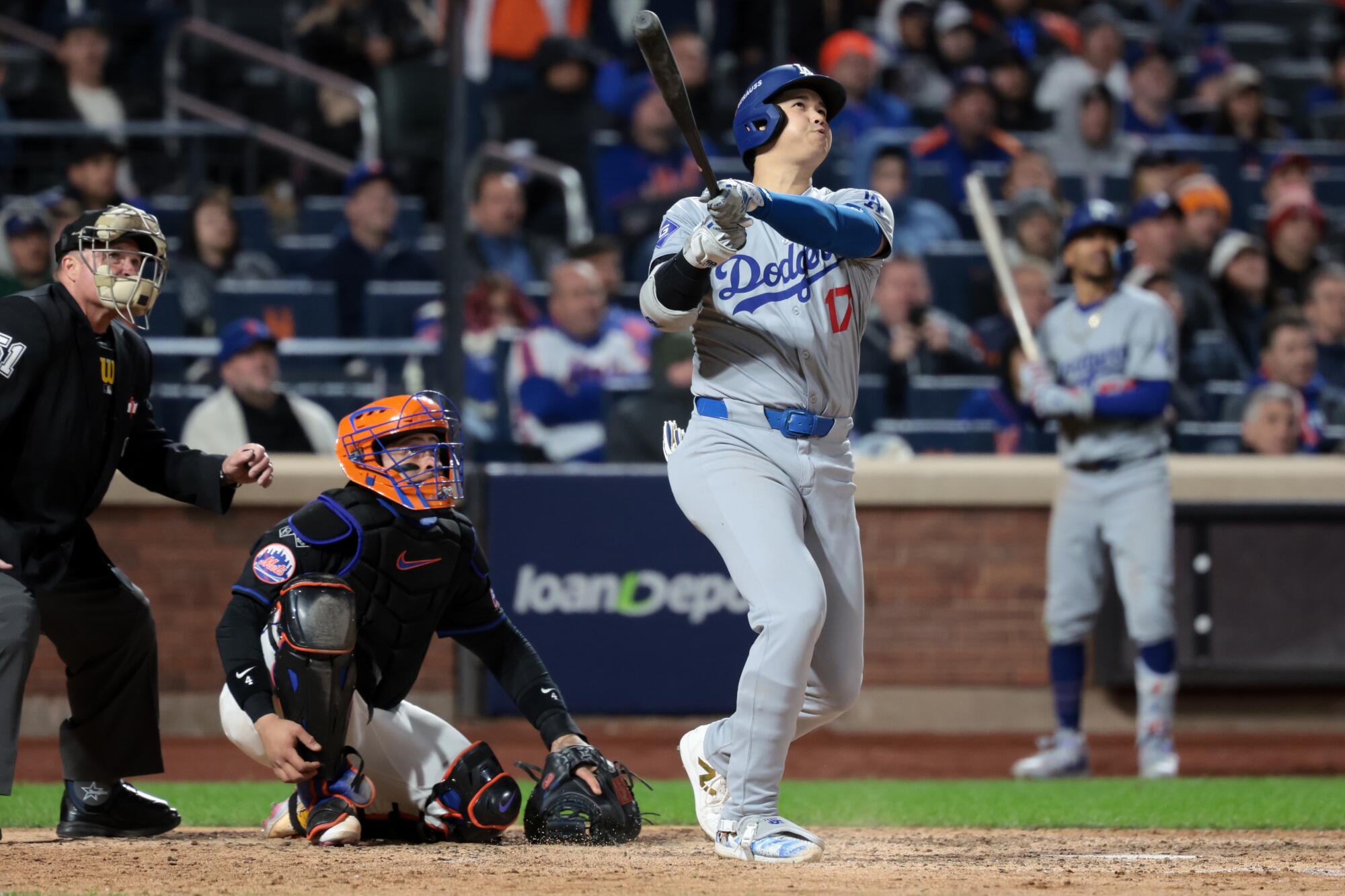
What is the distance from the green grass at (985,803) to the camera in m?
5.57

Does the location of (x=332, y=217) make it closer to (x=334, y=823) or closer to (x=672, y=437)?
(x=672, y=437)

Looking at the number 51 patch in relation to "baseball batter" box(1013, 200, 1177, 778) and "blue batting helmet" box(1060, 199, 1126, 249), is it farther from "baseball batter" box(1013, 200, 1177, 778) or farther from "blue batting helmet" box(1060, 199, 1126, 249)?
Answer: "blue batting helmet" box(1060, 199, 1126, 249)

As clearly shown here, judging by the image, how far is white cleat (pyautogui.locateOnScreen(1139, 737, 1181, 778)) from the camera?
7.04 metres

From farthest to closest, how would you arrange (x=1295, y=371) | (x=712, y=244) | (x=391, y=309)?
1. (x=391, y=309)
2. (x=1295, y=371)
3. (x=712, y=244)

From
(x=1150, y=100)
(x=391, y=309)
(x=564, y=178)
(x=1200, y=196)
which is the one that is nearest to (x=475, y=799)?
(x=391, y=309)

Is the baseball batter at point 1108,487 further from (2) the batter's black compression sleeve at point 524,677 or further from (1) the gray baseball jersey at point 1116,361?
(2) the batter's black compression sleeve at point 524,677

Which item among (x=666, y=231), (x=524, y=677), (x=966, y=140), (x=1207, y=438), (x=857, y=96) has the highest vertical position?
(x=857, y=96)

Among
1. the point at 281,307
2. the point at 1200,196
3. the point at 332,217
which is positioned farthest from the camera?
the point at 332,217

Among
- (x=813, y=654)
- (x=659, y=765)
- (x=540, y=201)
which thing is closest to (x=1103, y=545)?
(x=659, y=765)

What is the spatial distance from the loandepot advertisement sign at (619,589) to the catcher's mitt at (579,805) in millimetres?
3510

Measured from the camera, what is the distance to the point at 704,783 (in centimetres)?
475

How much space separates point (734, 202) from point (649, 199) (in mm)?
6984

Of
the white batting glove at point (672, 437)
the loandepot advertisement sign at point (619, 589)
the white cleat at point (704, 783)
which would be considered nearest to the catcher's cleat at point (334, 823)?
the white cleat at point (704, 783)

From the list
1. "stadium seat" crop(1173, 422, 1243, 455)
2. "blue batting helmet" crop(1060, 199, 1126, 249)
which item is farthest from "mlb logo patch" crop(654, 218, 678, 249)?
"stadium seat" crop(1173, 422, 1243, 455)
